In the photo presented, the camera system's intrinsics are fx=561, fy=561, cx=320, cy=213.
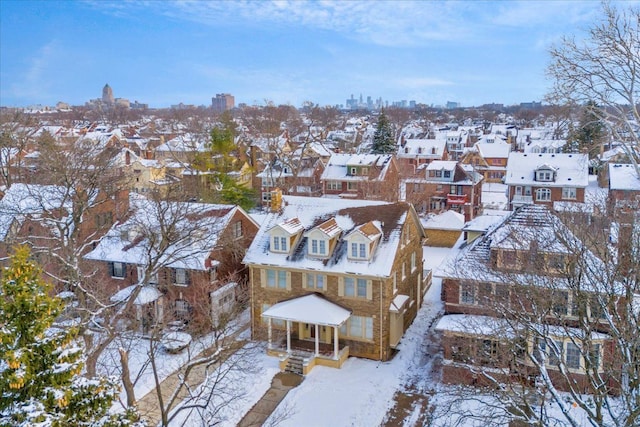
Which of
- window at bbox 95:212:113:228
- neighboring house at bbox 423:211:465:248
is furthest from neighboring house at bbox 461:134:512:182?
window at bbox 95:212:113:228

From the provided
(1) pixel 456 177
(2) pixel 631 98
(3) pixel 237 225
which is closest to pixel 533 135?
(1) pixel 456 177

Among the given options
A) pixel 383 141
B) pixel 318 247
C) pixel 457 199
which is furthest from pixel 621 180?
pixel 383 141

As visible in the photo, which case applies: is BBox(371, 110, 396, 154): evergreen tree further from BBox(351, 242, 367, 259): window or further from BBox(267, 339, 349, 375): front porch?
BBox(267, 339, 349, 375): front porch

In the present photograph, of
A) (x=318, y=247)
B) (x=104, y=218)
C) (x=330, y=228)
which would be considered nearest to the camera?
(x=318, y=247)

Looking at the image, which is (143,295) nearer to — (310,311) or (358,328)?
(310,311)

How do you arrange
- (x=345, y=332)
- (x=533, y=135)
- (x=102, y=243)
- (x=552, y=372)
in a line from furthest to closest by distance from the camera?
(x=533, y=135)
(x=102, y=243)
(x=345, y=332)
(x=552, y=372)

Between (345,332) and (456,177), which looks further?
(456,177)

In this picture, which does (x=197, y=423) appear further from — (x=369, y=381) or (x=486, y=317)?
(x=486, y=317)
